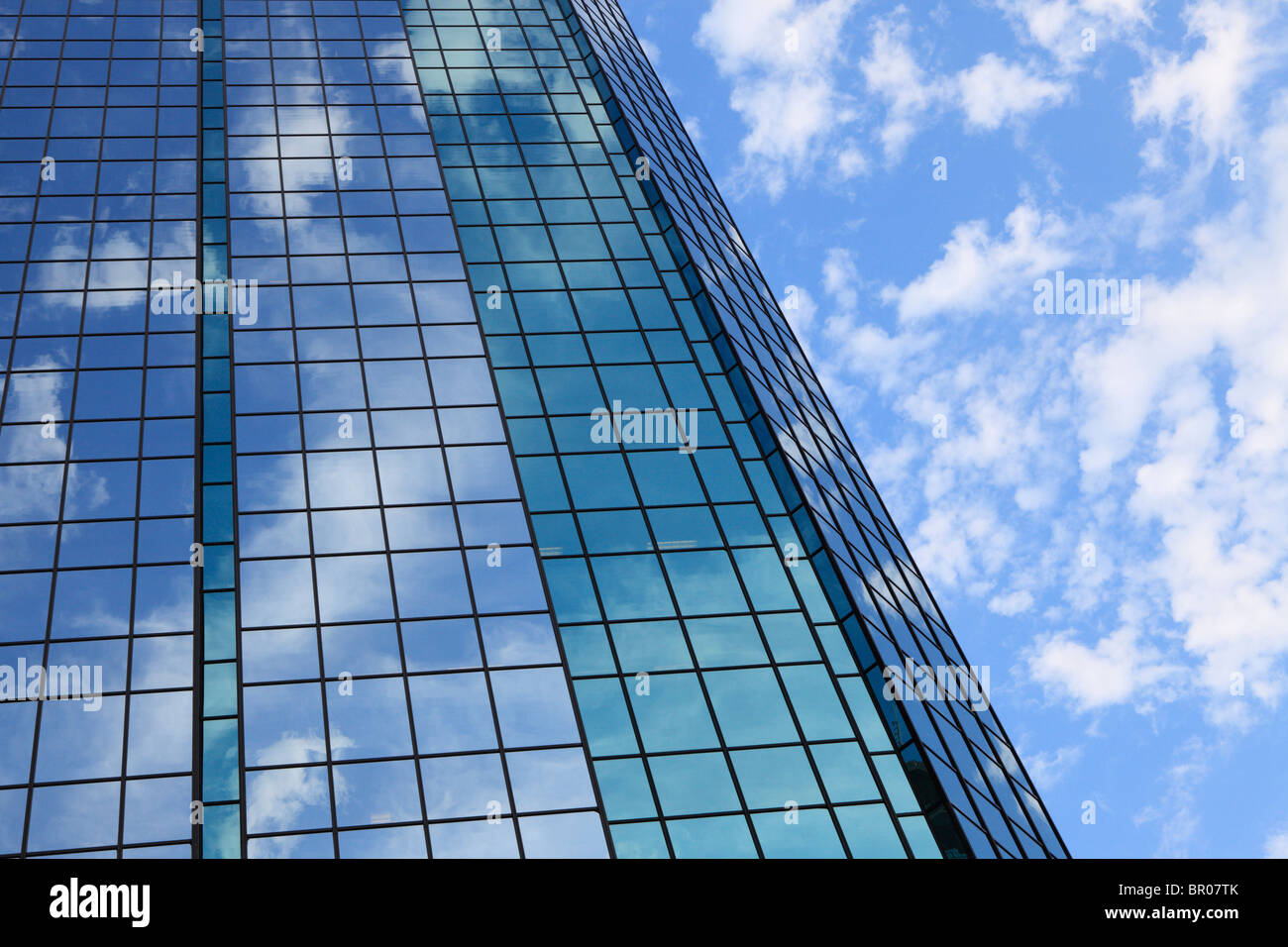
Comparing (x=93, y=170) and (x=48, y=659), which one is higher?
(x=93, y=170)

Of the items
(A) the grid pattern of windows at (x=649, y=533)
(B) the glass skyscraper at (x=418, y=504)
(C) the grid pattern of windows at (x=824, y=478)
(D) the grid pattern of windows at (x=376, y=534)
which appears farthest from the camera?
(C) the grid pattern of windows at (x=824, y=478)

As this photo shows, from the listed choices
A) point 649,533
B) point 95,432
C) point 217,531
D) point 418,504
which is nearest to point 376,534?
point 418,504

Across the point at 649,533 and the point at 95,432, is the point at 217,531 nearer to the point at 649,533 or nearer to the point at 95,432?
the point at 95,432

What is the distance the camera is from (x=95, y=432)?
38562mm

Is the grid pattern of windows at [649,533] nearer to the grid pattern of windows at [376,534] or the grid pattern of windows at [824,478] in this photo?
the grid pattern of windows at [824,478]

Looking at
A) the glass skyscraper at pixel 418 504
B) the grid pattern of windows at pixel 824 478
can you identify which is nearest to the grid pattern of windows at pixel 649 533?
the glass skyscraper at pixel 418 504

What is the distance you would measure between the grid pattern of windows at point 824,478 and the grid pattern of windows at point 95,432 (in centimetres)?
1937

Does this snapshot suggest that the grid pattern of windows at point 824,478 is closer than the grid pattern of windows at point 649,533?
No

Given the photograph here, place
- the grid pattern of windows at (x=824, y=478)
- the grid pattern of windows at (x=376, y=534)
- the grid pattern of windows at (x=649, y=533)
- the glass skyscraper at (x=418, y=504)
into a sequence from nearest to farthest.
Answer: the grid pattern of windows at (x=376, y=534)
the glass skyscraper at (x=418, y=504)
the grid pattern of windows at (x=649, y=533)
the grid pattern of windows at (x=824, y=478)

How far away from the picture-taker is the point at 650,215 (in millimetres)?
49344

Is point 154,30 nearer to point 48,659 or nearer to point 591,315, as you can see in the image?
point 591,315

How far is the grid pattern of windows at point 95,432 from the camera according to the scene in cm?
2908
